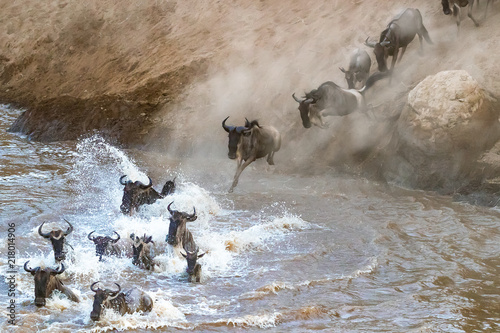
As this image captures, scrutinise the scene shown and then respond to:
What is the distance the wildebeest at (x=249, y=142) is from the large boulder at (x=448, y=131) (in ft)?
8.09

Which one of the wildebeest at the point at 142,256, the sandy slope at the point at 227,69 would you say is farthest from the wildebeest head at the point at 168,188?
the sandy slope at the point at 227,69

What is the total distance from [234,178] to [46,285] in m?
5.64

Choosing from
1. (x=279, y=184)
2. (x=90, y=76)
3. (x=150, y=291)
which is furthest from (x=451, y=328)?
(x=90, y=76)

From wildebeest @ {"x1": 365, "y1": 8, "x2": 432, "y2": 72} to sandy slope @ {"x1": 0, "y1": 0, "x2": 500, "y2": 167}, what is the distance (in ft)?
1.93

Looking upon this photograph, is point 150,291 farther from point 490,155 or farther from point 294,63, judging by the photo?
point 294,63

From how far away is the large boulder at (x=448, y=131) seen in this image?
40.2ft

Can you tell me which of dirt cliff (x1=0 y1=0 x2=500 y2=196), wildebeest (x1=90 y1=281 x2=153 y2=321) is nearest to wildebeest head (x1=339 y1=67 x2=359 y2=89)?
dirt cliff (x1=0 y1=0 x2=500 y2=196)

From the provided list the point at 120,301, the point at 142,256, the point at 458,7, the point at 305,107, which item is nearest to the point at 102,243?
the point at 142,256

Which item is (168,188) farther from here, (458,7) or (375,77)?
(458,7)

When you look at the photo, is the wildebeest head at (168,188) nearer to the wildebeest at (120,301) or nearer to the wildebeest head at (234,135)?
the wildebeest head at (234,135)

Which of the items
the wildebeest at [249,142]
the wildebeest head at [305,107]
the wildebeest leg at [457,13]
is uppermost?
the wildebeest leg at [457,13]

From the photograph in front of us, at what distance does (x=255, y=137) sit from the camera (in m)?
12.5

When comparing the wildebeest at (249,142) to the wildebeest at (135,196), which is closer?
the wildebeest at (135,196)

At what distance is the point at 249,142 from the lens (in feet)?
41.1
